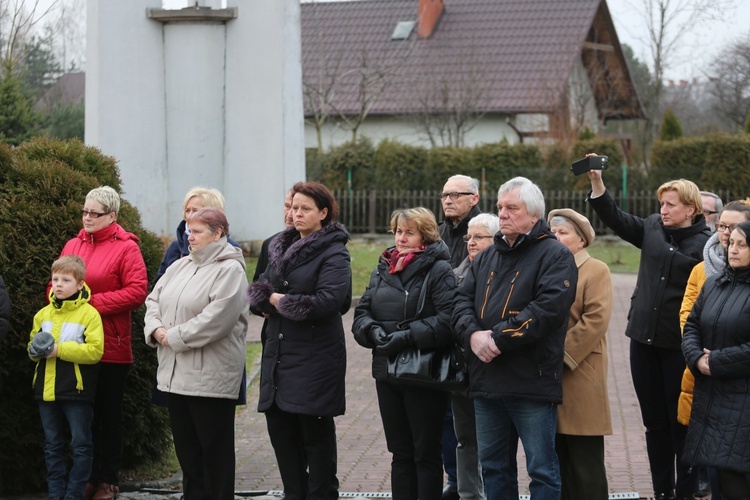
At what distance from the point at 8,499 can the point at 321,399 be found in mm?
2408

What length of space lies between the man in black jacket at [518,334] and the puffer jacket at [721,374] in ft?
2.52

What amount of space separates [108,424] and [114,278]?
968 mm

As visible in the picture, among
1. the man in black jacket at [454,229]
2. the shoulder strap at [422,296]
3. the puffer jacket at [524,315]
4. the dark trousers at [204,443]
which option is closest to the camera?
the puffer jacket at [524,315]

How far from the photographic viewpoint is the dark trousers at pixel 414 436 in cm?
588

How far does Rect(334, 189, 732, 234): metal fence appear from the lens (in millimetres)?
25391

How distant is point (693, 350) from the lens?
5547mm

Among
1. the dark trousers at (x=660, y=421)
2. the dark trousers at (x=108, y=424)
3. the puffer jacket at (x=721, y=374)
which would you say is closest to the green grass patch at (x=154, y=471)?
the dark trousers at (x=108, y=424)

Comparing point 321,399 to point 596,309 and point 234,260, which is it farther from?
point 596,309

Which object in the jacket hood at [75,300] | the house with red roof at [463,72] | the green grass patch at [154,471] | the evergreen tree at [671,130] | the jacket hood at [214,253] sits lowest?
the green grass patch at [154,471]

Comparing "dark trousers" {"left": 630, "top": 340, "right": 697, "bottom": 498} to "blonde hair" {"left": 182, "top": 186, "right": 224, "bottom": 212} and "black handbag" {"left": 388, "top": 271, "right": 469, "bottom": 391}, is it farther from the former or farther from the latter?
"blonde hair" {"left": 182, "top": 186, "right": 224, "bottom": 212}

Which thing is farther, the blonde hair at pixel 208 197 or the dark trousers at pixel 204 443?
the blonde hair at pixel 208 197

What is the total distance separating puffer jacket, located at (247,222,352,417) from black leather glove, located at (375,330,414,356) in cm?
45

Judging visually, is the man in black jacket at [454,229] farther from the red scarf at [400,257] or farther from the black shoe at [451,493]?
the red scarf at [400,257]

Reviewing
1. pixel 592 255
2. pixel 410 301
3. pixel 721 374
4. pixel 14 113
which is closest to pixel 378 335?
pixel 410 301
